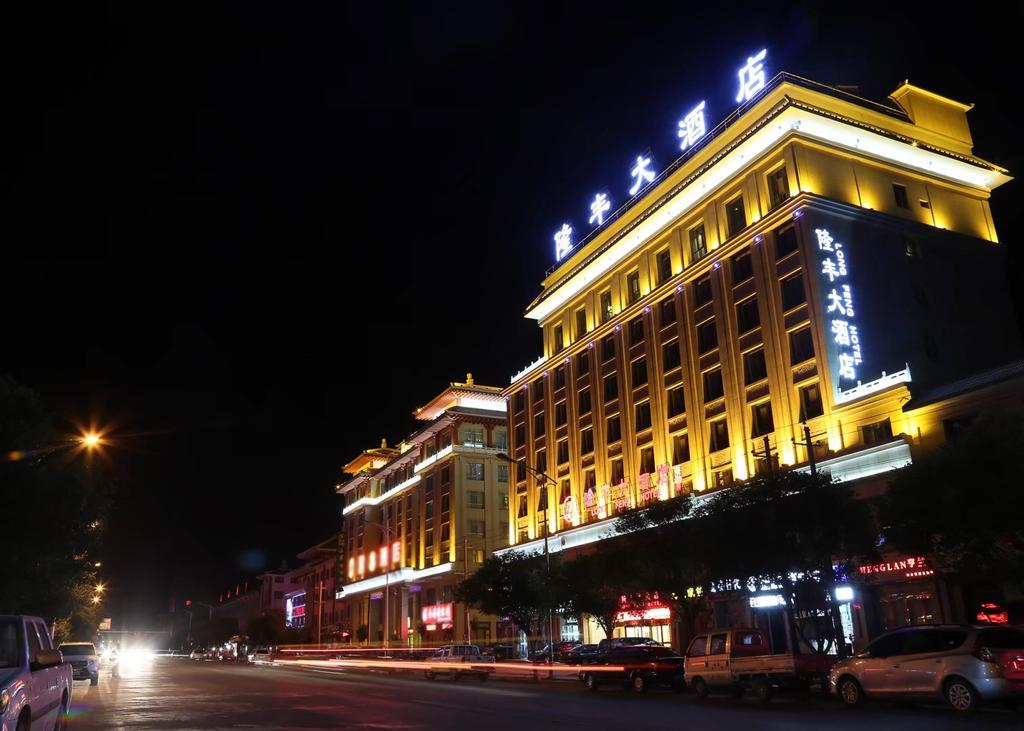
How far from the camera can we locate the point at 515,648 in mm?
63312

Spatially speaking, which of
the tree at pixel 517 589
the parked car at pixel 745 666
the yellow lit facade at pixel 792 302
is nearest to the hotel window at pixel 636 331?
the yellow lit facade at pixel 792 302

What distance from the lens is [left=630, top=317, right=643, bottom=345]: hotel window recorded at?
176 feet

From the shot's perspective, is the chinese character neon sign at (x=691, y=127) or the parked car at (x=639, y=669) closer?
the parked car at (x=639, y=669)

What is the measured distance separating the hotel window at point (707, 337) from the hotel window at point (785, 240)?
5.98 m

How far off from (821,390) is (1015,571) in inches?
740

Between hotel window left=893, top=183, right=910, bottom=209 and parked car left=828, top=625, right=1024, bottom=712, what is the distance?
115 feet

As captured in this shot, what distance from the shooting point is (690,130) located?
2003 inches

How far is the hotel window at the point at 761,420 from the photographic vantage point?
137 feet

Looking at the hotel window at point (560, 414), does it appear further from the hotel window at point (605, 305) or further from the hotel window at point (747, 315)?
the hotel window at point (747, 315)

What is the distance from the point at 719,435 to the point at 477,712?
102 feet

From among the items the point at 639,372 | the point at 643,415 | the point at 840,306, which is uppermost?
the point at 639,372

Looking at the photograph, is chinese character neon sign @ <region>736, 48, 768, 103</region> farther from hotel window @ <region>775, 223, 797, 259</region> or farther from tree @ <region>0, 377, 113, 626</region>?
tree @ <region>0, 377, 113, 626</region>

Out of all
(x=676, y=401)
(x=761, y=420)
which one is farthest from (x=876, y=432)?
(x=676, y=401)

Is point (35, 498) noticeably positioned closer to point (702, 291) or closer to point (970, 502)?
point (970, 502)
